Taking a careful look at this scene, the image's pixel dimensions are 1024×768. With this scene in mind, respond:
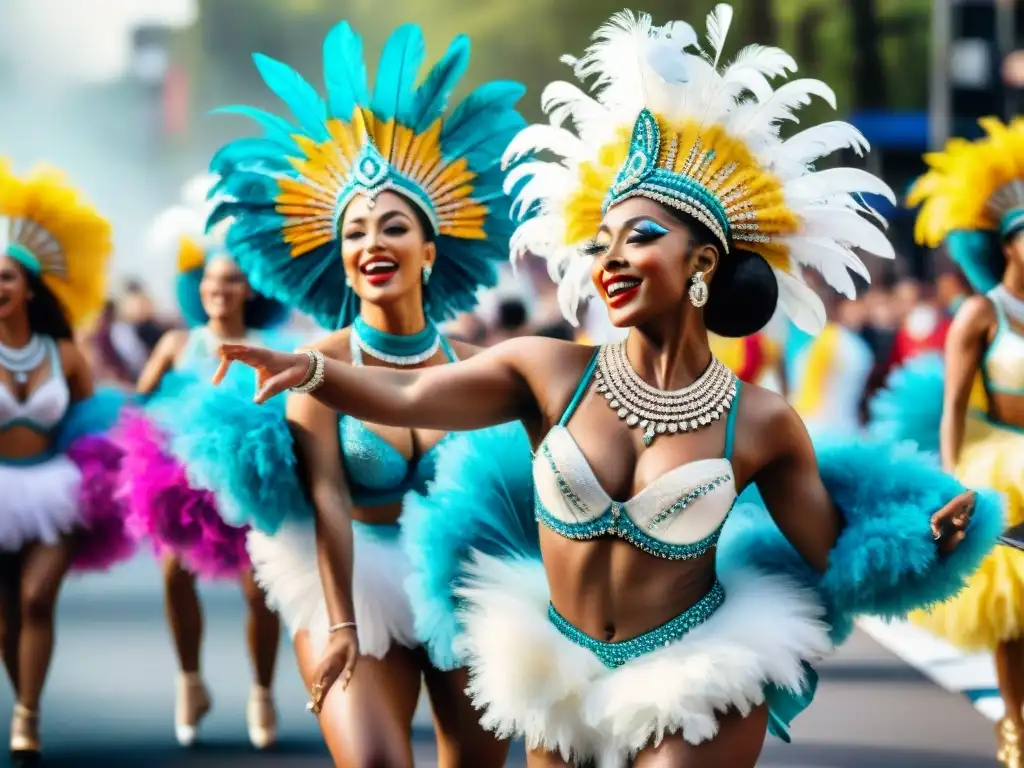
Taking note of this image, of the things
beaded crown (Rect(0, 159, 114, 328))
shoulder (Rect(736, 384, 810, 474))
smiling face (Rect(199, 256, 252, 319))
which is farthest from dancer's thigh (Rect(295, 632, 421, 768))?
smiling face (Rect(199, 256, 252, 319))

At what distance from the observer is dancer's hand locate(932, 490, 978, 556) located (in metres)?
4.16

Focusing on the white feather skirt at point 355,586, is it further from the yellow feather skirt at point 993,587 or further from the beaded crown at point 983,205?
the beaded crown at point 983,205

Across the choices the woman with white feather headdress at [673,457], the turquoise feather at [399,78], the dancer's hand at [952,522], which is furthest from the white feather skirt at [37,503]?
the dancer's hand at [952,522]

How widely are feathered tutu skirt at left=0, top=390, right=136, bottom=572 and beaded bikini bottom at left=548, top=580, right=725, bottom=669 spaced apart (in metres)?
3.58

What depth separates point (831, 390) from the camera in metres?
14.5

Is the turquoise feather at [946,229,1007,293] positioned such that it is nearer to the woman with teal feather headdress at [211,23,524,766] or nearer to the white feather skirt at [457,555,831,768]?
the woman with teal feather headdress at [211,23,524,766]

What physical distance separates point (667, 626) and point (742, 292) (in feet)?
2.65

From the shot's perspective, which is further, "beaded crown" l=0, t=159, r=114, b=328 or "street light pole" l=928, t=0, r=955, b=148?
"street light pole" l=928, t=0, r=955, b=148

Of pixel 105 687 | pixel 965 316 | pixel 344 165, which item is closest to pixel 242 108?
pixel 344 165

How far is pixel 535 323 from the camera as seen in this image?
1309 centimetres

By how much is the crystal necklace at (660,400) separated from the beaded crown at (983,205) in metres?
3.07

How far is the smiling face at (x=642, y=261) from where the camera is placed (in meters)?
3.98

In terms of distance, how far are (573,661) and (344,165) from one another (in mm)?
2004

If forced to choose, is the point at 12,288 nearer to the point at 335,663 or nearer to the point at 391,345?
the point at 391,345
